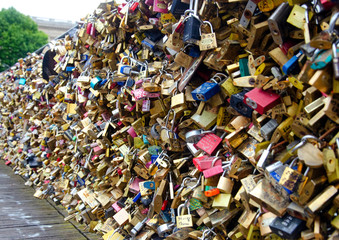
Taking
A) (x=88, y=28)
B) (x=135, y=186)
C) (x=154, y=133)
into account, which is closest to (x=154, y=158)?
(x=154, y=133)

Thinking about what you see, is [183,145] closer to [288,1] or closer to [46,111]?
[288,1]

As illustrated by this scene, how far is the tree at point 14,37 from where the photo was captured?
2978 centimetres

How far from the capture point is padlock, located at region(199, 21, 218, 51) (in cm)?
190

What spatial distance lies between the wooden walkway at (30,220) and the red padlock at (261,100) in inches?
89.8

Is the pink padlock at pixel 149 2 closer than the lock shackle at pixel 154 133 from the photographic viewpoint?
No

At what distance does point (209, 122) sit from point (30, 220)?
2.63m

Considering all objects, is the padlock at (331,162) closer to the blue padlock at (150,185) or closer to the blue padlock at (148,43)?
the blue padlock at (150,185)

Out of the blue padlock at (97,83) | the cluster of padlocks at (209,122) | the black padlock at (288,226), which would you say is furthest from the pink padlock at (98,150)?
the black padlock at (288,226)

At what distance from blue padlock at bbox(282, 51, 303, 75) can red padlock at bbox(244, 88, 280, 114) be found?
0.16 m

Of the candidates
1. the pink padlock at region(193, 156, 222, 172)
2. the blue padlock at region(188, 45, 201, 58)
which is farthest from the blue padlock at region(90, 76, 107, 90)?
the pink padlock at region(193, 156, 222, 172)

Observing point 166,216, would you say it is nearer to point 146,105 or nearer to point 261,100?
point 146,105

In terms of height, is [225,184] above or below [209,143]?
below

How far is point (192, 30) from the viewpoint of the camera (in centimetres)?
195

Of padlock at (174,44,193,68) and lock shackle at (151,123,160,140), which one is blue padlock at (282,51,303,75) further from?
lock shackle at (151,123,160,140)
